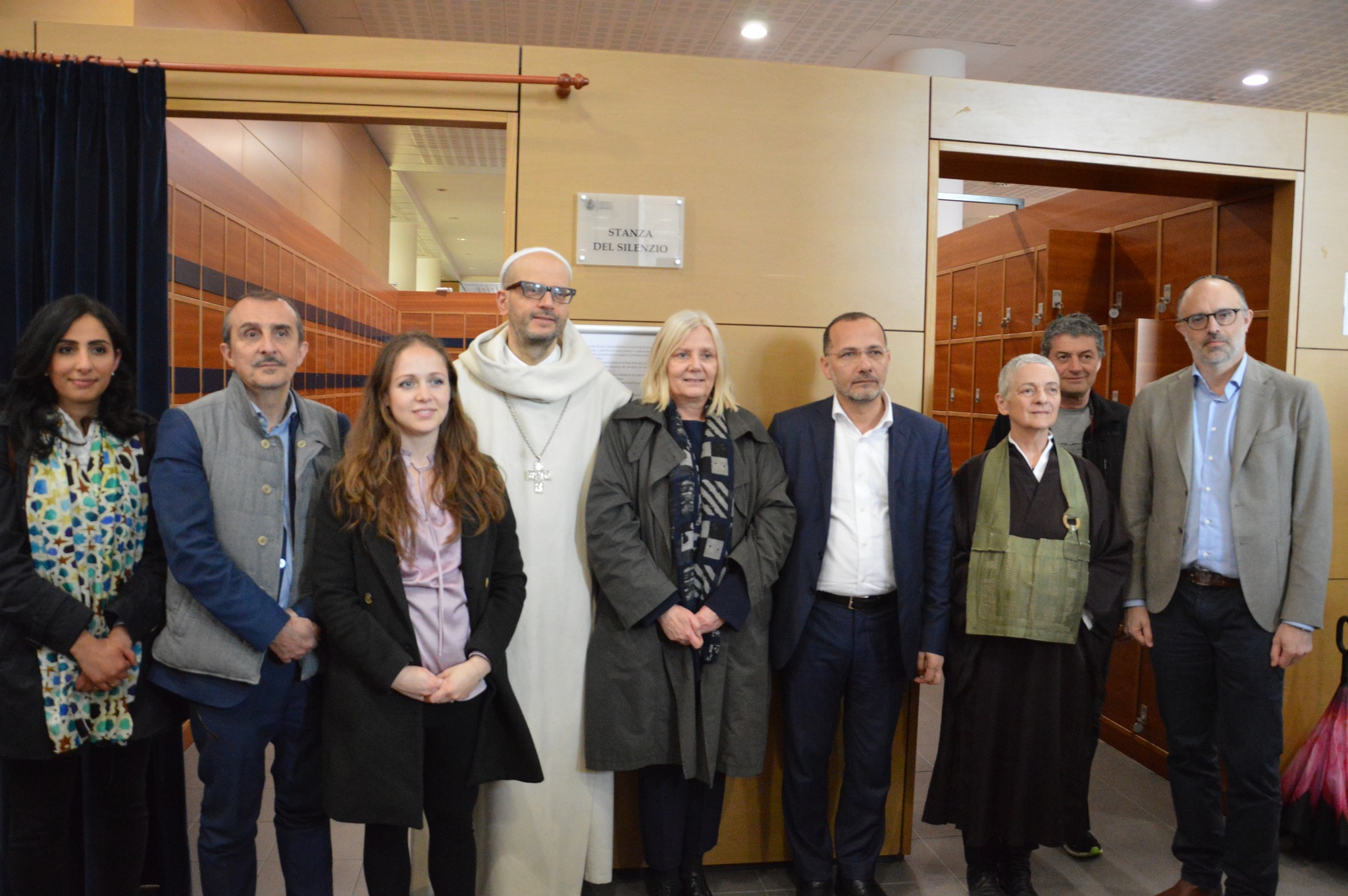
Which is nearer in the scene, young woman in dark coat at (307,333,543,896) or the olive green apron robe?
young woman in dark coat at (307,333,543,896)

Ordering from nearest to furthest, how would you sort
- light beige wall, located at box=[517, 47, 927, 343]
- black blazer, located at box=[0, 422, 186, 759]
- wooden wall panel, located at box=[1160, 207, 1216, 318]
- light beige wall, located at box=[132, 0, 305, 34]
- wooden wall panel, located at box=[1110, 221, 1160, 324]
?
black blazer, located at box=[0, 422, 186, 759] → light beige wall, located at box=[517, 47, 927, 343] → light beige wall, located at box=[132, 0, 305, 34] → wooden wall panel, located at box=[1160, 207, 1216, 318] → wooden wall panel, located at box=[1110, 221, 1160, 324]

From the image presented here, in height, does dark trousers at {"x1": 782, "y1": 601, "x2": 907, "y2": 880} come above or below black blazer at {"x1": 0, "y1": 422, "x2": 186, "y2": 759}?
below

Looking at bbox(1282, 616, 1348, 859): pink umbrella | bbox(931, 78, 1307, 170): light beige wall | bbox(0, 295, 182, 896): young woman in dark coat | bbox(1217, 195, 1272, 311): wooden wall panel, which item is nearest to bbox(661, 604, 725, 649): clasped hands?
bbox(0, 295, 182, 896): young woman in dark coat

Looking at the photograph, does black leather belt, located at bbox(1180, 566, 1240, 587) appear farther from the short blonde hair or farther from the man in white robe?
the man in white robe

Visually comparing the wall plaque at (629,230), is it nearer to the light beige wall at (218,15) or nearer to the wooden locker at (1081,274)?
the light beige wall at (218,15)

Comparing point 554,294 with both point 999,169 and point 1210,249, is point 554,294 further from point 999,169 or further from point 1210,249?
point 1210,249

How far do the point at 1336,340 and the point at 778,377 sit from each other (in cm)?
216

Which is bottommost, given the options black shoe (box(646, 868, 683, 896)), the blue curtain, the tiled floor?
the tiled floor

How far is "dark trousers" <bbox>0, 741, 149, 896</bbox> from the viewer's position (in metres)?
2.02

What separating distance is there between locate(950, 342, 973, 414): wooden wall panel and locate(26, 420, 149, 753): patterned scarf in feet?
15.3

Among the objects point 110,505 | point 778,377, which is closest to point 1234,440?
point 778,377

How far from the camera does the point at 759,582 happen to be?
96.6 inches

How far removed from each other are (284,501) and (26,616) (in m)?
0.59

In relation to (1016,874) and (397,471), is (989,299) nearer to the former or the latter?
(1016,874)
